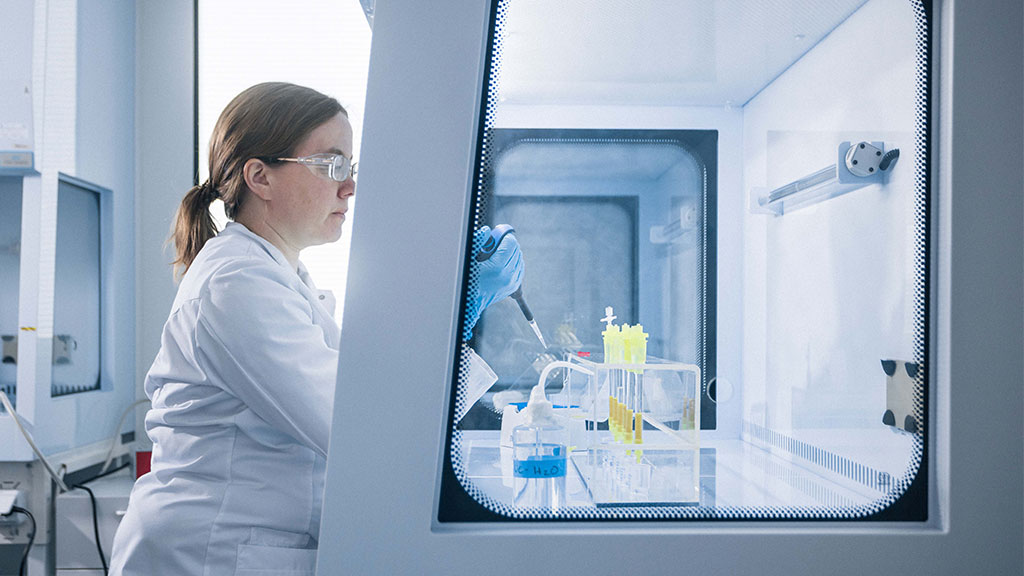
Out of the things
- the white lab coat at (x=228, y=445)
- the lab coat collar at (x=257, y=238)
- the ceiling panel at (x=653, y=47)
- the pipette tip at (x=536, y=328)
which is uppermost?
the ceiling panel at (x=653, y=47)

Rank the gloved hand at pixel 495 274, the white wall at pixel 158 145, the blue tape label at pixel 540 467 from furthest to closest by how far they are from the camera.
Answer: the white wall at pixel 158 145, the blue tape label at pixel 540 467, the gloved hand at pixel 495 274

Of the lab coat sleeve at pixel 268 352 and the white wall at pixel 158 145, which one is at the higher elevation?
the white wall at pixel 158 145

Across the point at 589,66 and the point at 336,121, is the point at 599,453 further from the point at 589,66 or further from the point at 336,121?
the point at 336,121

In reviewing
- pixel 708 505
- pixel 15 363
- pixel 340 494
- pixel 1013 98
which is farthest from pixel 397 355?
pixel 15 363

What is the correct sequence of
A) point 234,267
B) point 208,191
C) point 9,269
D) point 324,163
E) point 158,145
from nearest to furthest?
point 234,267 → point 324,163 → point 208,191 → point 9,269 → point 158,145

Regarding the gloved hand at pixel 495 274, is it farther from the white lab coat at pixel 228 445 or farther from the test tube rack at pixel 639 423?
the white lab coat at pixel 228 445

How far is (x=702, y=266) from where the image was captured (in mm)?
1081

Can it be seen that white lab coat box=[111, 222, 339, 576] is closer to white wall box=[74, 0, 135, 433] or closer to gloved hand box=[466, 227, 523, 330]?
gloved hand box=[466, 227, 523, 330]

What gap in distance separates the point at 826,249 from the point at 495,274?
0.64 m

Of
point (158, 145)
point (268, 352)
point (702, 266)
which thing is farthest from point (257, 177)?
point (158, 145)

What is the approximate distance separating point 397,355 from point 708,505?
37 centimetres

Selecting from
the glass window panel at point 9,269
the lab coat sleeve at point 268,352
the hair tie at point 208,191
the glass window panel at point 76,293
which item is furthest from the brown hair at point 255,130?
the glass window panel at point 9,269

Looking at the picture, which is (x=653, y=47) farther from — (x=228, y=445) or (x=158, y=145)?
(x=158, y=145)

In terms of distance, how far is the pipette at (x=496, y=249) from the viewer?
2.54 ft
